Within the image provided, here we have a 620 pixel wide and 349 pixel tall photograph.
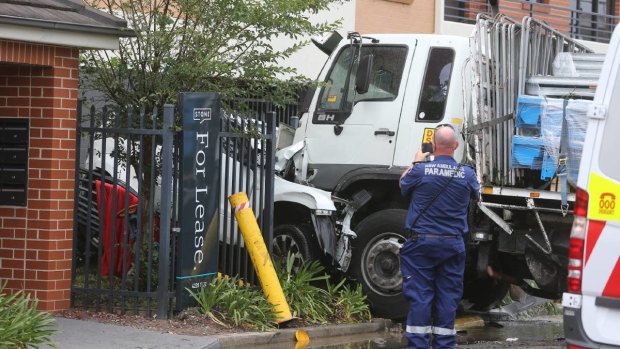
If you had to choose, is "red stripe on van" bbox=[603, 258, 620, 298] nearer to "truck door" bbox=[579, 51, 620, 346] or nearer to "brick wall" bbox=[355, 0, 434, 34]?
"truck door" bbox=[579, 51, 620, 346]

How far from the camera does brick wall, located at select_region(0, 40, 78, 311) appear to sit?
34.5ft

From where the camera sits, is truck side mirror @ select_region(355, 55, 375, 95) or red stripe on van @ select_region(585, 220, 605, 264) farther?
truck side mirror @ select_region(355, 55, 375, 95)

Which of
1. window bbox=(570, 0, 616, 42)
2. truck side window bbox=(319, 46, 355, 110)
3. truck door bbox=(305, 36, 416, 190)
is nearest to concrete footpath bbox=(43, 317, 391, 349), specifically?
truck door bbox=(305, 36, 416, 190)

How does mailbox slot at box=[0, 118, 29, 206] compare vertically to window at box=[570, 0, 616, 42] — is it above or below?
below

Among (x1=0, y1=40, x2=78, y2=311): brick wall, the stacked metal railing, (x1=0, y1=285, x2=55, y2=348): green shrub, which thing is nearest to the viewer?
(x1=0, y1=285, x2=55, y2=348): green shrub

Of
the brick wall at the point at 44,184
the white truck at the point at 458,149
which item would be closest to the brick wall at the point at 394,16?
the white truck at the point at 458,149

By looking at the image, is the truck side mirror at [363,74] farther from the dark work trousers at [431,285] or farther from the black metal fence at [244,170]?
the dark work trousers at [431,285]

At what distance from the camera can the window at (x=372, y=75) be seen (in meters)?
12.6

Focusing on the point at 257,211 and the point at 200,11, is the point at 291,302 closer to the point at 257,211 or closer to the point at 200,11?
the point at 257,211

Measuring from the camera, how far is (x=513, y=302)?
1409 cm

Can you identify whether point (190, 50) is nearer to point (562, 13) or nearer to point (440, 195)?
point (440, 195)

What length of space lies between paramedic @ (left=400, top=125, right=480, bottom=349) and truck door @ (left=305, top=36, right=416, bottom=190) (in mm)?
2898

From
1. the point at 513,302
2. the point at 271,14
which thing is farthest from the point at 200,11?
the point at 513,302

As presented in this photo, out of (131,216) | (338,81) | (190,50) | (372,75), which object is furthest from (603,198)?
(338,81)
